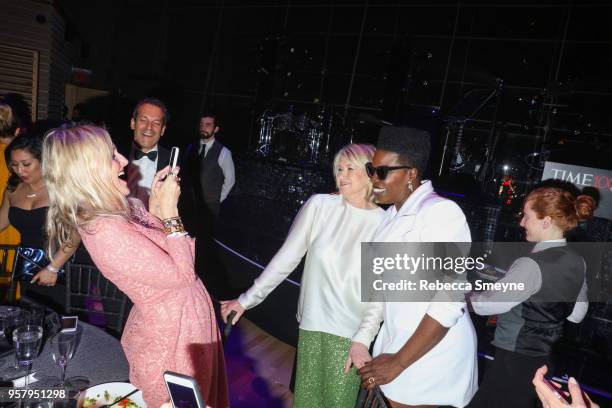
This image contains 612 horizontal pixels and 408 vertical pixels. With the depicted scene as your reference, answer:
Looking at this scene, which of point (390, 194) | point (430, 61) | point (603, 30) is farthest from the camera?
point (430, 61)

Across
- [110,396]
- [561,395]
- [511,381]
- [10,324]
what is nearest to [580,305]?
[511,381]

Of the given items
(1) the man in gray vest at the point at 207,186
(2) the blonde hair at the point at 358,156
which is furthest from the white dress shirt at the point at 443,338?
(1) the man in gray vest at the point at 207,186

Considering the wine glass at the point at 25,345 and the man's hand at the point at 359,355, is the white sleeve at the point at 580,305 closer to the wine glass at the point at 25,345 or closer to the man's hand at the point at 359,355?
the man's hand at the point at 359,355

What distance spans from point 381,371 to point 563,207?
1.28m

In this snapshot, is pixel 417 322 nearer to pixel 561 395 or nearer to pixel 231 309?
pixel 561 395

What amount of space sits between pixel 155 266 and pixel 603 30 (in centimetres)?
886

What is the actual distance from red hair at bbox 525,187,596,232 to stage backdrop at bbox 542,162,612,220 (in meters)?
3.24

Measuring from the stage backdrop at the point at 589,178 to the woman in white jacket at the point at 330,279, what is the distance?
3.96 m

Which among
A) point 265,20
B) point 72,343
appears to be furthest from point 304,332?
point 265,20

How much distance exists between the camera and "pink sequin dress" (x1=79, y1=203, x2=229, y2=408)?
4.40ft

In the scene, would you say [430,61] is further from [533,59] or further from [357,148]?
[357,148]

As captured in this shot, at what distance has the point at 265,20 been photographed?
1005 centimetres

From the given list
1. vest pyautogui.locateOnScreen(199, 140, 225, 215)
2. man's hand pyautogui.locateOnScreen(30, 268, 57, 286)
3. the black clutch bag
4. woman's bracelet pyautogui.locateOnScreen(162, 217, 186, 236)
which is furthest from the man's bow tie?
woman's bracelet pyautogui.locateOnScreen(162, 217, 186, 236)

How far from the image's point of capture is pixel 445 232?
1.38 m
